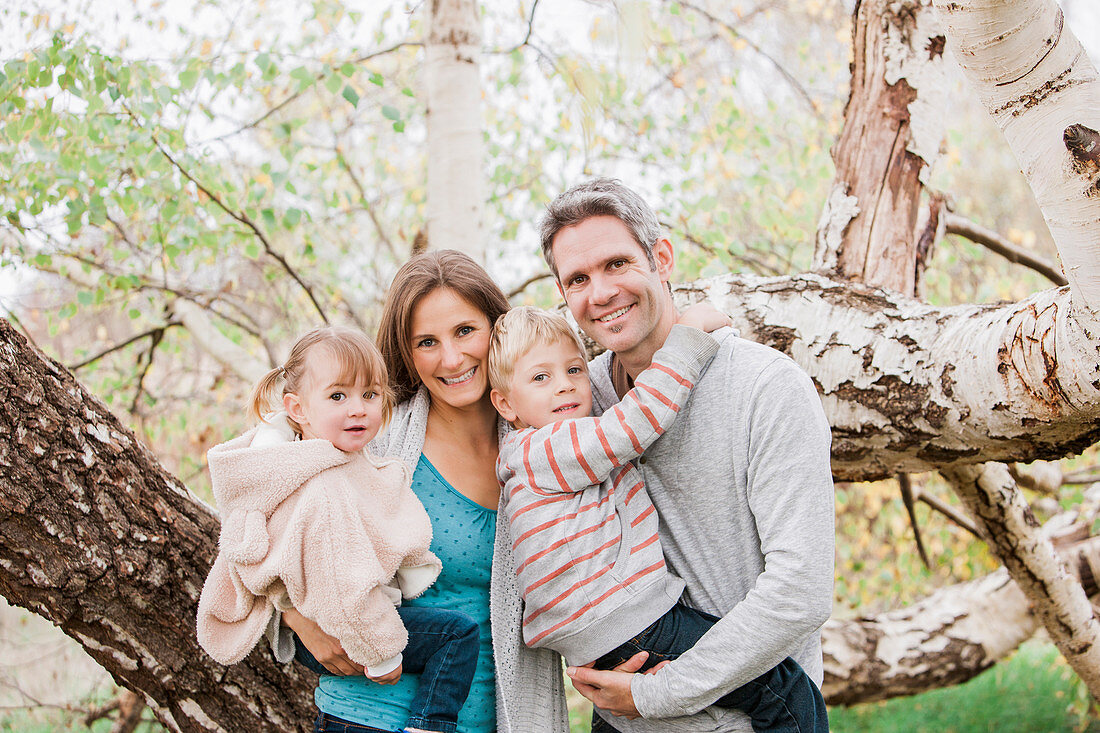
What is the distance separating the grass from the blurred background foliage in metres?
0.84

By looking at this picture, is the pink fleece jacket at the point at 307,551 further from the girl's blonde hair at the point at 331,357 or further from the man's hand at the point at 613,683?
the man's hand at the point at 613,683

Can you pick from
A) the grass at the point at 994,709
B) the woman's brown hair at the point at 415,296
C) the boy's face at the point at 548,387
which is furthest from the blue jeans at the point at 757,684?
the grass at the point at 994,709

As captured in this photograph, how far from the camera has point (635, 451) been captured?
5.87 ft

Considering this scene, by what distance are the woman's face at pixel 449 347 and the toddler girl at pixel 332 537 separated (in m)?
0.17

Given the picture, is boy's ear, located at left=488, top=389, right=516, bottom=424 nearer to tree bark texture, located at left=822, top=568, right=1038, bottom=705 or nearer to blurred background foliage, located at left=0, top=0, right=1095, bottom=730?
blurred background foliage, located at left=0, top=0, right=1095, bottom=730

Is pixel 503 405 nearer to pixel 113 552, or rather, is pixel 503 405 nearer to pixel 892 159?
pixel 113 552

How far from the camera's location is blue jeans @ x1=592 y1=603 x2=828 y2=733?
5.60ft

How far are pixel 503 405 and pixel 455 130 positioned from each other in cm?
165

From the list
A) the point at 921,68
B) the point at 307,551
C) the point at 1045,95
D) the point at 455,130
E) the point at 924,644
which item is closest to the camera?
the point at 1045,95

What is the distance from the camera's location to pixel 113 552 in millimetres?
1912

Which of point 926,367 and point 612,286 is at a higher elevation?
point 612,286

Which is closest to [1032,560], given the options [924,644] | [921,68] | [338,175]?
[924,644]

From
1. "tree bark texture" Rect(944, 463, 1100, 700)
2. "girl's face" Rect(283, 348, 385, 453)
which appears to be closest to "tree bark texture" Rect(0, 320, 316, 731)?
"girl's face" Rect(283, 348, 385, 453)

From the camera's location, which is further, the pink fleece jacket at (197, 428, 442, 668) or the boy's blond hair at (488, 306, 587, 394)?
the boy's blond hair at (488, 306, 587, 394)
